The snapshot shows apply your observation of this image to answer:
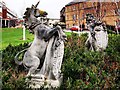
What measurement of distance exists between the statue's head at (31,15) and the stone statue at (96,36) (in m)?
3.80

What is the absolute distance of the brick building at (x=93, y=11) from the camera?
38628mm

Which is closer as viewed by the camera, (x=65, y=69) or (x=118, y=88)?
(x=118, y=88)

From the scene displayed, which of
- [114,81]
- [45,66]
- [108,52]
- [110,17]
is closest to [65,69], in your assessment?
[45,66]

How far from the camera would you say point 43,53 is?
6.70m

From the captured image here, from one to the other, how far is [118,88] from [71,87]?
2.86 ft

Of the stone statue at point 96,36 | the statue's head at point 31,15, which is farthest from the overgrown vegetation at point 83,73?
the stone statue at point 96,36

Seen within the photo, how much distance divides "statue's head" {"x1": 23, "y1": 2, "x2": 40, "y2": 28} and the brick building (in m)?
25.6

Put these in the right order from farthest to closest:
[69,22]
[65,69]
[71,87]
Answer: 1. [69,22]
2. [65,69]
3. [71,87]

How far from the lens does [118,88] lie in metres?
5.88

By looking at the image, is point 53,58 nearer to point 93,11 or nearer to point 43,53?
point 43,53

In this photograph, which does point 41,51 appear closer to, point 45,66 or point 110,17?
point 45,66

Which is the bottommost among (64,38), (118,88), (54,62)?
(118,88)

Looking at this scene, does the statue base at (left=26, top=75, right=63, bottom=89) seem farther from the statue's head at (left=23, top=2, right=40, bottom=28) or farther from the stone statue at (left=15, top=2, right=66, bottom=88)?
the statue's head at (left=23, top=2, right=40, bottom=28)

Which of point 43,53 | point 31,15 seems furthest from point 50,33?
point 31,15
